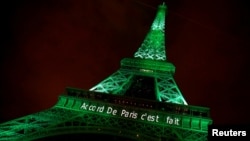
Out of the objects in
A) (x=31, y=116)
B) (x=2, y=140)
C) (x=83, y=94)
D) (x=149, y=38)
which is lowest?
(x=2, y=140)

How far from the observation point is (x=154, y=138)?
69.8ft

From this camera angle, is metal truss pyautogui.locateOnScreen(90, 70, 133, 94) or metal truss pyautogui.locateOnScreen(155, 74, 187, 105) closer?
metal truss pyautogui.locateOnScreen(155, 74, 187, 105)

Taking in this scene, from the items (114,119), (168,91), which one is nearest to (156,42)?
(168,91)

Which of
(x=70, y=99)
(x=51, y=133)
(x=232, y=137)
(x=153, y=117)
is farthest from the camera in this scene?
(x=70, y=99)

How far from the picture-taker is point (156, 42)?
40906 mm

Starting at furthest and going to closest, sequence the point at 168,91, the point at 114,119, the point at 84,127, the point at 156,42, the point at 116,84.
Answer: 1. the point at 156,42
2. the point at 116,84
3. the point at 168,91
4. the point at 114,119
5. the point at 84,127

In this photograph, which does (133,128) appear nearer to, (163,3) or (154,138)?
(154,138)

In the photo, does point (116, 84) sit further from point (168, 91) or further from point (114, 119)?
point (114, 119)

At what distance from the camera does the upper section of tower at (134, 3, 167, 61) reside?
37.8 meters

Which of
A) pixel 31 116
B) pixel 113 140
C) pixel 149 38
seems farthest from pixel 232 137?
pixel 149 38

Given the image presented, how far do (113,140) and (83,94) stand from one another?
18.0 feet

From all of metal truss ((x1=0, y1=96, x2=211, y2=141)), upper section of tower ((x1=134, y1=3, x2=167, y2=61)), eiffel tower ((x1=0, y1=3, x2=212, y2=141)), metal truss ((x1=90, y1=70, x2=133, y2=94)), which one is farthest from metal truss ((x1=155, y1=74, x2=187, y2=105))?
metal truss ((x1=0, y1=96, x2=211, y2=141))

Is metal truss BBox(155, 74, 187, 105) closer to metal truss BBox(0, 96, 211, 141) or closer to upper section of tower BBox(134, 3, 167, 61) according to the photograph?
upper section of tower BBox(134, 3, 167, 61)

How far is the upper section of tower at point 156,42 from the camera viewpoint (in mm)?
37812
